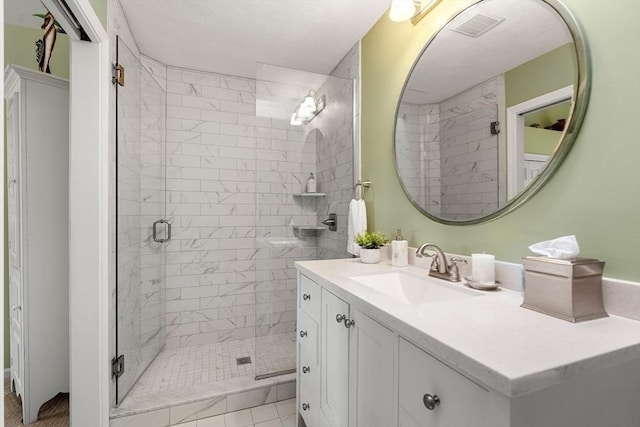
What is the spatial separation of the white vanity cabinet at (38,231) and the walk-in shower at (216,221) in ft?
1.17

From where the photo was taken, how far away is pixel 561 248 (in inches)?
34.2

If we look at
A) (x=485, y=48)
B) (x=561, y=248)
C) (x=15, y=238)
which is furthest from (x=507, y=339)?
(x=15, y=238)

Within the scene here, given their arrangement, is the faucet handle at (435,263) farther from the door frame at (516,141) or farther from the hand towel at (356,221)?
the hand towel at (356,221)

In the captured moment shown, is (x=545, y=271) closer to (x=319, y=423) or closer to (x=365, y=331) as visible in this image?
(x=365, y=331)

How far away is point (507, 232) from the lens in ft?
3.84

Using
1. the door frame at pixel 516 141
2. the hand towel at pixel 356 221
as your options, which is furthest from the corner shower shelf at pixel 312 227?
the door frame at pixel 516 141

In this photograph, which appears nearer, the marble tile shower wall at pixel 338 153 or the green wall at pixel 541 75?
the green wall at pixel 541 75

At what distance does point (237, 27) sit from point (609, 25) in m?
2.04

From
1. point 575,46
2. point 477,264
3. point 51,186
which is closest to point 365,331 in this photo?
point 477,264

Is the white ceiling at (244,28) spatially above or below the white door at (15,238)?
above

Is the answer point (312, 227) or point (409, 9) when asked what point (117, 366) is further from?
point (409, 9)

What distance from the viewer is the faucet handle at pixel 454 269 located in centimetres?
130

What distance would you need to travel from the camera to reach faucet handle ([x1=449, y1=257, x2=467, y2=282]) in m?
1.30


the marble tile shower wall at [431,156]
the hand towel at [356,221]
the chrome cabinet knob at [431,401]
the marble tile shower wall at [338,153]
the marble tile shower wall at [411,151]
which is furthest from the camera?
the marble tile shower wall at [338,153]
